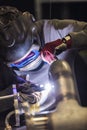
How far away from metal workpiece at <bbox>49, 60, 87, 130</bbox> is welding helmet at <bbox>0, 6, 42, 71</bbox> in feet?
1.68

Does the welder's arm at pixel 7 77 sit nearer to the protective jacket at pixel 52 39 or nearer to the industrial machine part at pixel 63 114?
the protective jacket at pixel 52 39

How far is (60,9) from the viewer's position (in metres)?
1.87

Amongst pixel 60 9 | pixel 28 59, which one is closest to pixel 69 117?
pixel 28 59

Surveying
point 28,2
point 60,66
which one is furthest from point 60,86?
point 28,2

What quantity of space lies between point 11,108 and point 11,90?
7 cm

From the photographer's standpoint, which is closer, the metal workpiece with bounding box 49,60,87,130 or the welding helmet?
the metal workpiece with bounding box 49,60,87,130

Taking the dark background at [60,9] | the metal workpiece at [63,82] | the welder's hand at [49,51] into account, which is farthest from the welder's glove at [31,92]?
the dark background at [60,9]

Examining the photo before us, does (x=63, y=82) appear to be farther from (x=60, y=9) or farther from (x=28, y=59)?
(x=60, y=9)

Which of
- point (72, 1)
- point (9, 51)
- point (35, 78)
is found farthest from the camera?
point (72, 1)

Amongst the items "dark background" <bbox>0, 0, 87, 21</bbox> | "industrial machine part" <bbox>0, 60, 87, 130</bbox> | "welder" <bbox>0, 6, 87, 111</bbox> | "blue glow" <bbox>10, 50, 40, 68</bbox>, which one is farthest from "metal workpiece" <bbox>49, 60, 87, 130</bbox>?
"dark background" <bbox>0, 0, 87, 21</bbox>

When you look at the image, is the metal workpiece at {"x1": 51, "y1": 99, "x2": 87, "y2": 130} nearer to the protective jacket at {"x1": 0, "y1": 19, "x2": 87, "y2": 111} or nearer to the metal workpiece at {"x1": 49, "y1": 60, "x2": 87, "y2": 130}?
the metal workpiece at {"x1": 49, "y1": 60, "x2": 87, "y2": 130}

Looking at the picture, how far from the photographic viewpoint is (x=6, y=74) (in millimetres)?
1079

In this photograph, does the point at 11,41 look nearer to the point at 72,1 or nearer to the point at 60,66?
the point at 60,66

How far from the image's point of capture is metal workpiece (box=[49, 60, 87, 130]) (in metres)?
0.37
